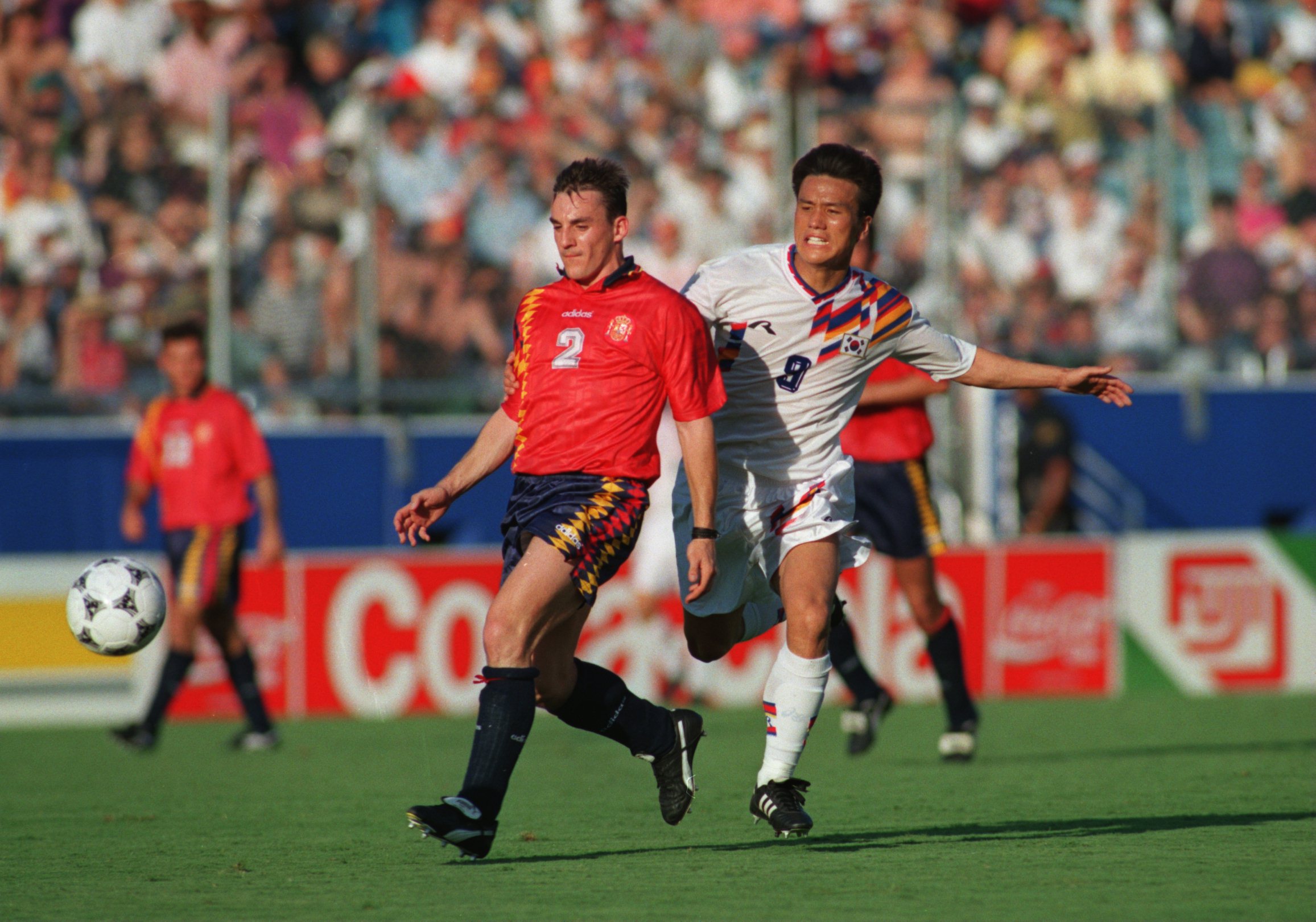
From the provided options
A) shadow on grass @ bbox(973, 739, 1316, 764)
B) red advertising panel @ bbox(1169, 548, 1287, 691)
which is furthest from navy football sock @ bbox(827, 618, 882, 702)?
red advertising panel @ bbox(1169, 548, 1287, 691)

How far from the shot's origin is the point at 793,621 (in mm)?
6160

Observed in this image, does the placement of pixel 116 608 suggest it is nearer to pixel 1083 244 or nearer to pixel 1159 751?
pixel 1159 751

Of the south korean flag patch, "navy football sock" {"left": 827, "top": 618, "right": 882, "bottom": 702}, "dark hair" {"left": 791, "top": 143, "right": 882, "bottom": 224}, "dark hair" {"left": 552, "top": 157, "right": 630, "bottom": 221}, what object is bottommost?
"navy football sock" {"left": 827, "top": 618, "right": 882, "bottom": 702}

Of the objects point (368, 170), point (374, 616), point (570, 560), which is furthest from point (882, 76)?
point (570, 560)

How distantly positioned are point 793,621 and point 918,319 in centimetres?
122

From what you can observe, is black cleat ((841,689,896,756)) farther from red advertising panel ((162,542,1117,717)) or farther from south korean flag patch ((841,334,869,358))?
red advertising panel ((162,542,1117,717))

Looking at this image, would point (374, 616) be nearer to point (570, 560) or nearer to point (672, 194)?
point (672, 194)

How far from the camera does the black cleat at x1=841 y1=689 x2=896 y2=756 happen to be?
9.05 m

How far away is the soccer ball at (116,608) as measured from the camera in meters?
7.54

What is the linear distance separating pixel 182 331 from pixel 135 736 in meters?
2.32

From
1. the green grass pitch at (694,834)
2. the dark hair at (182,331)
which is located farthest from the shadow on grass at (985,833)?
the dark hair at (182,331)

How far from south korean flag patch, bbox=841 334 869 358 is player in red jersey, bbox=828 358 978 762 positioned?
7.91ft

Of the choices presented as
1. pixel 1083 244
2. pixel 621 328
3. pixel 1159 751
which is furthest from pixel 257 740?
pixel 1083 244

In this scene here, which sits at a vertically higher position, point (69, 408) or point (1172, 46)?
point (1172, 46)
